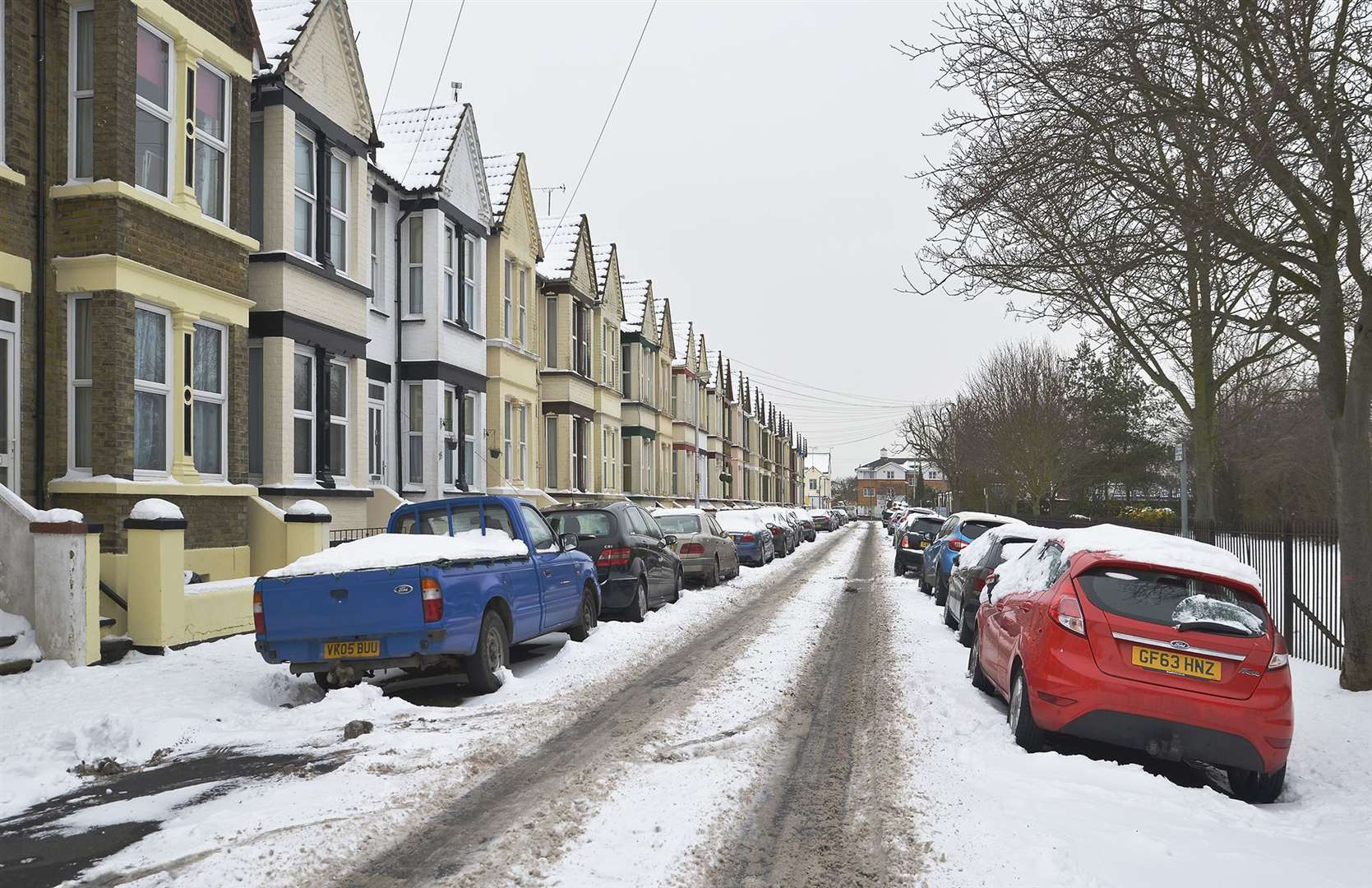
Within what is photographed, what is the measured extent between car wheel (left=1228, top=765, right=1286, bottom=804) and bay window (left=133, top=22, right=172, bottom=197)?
41.1ft

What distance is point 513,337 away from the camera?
25.8 meters

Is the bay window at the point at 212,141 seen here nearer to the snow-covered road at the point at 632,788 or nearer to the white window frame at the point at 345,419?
the white window frame at the point at 345,419

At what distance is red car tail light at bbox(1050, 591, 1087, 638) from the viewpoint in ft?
23.9

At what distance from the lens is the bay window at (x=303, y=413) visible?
16391mm

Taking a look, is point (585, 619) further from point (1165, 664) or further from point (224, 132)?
point (224, 132)

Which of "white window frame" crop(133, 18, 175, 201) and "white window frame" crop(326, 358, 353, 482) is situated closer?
"white window frame" crop(133, 18, 175, 201)

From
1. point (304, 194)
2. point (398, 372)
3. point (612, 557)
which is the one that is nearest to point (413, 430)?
point (398, 372)

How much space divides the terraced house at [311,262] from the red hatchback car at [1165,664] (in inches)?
459

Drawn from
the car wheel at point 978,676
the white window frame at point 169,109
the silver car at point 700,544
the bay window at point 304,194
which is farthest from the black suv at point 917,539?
the white window frame at point 169,109

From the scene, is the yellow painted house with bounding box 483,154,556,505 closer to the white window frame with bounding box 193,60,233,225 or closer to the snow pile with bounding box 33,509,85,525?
the white window frame with bounding box 193,60,233,225

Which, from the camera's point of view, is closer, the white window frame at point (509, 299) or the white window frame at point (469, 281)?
the white window frame at point (469, 281)

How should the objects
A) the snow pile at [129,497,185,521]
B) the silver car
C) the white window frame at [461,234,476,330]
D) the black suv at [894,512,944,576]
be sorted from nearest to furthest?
the snow pile at [129,497,185,521] → the silver car → the white window frame at [461,234,476,330] → the black suv at [894,512,944,576]

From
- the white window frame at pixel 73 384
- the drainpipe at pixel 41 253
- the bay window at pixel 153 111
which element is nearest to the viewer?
the drainpipe at pixel 41 253

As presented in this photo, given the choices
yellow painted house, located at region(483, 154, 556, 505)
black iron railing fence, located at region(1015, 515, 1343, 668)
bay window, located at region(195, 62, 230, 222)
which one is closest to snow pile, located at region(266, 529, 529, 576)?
bay window, located at region(195, 62, 230, 222)
